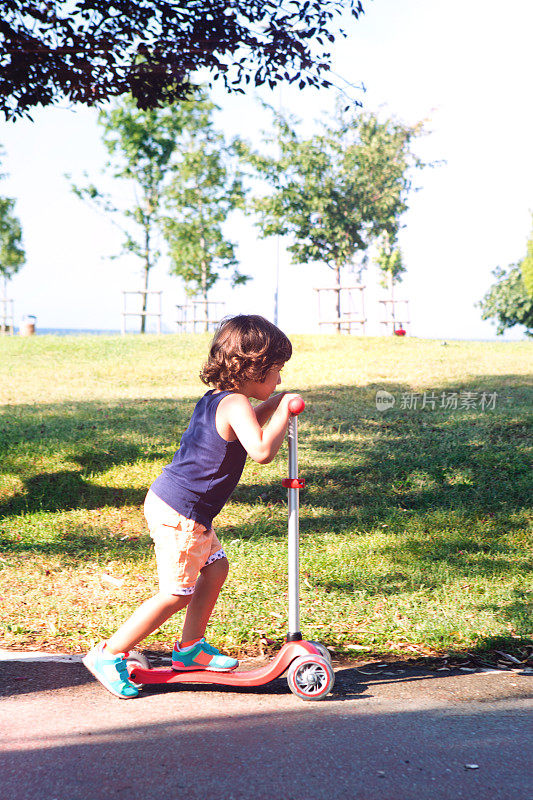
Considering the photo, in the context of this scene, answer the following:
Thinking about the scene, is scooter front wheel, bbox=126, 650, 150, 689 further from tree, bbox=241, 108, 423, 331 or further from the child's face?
tree, bbox=241, 108, 423, 331

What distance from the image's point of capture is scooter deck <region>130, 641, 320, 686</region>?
3146 millimetres

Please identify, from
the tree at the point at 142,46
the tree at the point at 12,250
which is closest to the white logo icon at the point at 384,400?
the tree at the point at 142,46

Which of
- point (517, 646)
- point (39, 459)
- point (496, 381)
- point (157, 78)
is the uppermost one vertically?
point (157, 78)

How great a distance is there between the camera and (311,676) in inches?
122

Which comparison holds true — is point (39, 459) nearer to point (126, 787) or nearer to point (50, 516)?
point (50, 516)

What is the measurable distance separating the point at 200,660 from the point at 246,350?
1.48m

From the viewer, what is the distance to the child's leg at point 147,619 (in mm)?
3098

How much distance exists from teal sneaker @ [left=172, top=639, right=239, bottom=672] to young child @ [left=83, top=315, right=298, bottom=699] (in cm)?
26

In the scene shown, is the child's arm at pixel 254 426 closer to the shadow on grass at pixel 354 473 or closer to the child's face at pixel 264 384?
the child's face at pixel 264 384

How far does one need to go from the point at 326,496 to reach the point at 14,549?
2.81 m

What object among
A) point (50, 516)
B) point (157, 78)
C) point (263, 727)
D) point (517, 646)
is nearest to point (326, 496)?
point (50, 516)

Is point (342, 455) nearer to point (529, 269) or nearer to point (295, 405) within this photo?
point (295, 405)

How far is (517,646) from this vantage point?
3922mm

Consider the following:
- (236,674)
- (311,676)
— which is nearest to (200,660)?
(236,674)
